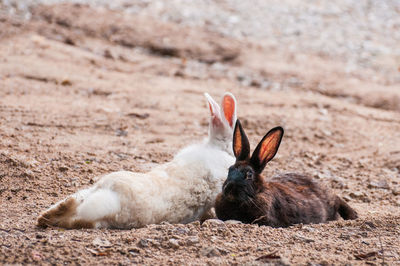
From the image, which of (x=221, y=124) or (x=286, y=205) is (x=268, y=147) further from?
(x=221, y=124)

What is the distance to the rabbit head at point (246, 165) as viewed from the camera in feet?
15.2

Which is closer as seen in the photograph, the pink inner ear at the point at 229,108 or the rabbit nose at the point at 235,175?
the rabbit nose at the point at 235,175

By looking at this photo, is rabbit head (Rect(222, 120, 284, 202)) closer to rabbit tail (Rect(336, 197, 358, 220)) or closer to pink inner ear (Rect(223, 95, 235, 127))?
pink inner ear (Rect(223, 95, 235, 127))

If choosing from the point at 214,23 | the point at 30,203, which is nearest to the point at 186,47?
the point at 214,23

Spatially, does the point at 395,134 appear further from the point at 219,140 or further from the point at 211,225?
the point at 211,225

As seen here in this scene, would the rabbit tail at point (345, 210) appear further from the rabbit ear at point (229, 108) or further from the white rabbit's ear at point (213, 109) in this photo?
the white rabbit's ear at point (213, 109)

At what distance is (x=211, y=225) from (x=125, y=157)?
7.72ft

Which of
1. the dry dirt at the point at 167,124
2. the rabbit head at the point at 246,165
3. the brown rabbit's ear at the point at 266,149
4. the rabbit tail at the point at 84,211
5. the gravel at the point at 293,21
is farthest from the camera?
the gravel at the point at 293,21

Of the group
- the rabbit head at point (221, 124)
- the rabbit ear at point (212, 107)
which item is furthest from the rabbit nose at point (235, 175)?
the rabbit ear at point (212, 107)

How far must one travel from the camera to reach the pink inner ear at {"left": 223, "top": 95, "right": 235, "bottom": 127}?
561cm

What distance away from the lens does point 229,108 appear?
5664mm

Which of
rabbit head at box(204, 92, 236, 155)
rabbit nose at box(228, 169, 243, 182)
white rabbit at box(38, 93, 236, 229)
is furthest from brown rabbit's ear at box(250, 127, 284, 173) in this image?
rabbit head at box(204, 92, 236, 155)

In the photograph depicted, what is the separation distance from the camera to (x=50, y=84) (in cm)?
911

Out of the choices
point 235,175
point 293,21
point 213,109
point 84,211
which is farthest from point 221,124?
point 293,21
